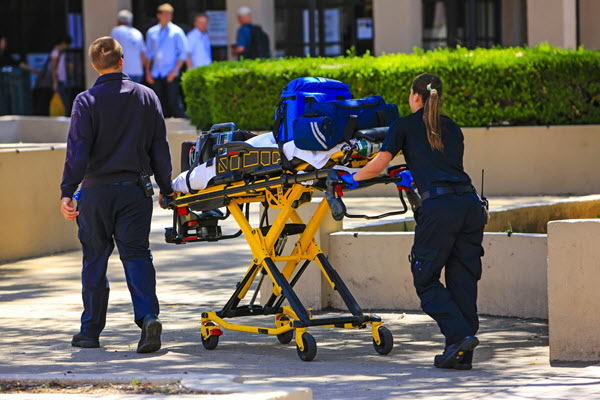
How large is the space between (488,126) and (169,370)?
8412 millimetres

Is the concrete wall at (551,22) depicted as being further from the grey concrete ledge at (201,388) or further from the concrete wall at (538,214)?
the grey concrete ledge at (201,388)

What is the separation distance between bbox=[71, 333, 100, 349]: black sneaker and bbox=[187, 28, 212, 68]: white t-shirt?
1188cm

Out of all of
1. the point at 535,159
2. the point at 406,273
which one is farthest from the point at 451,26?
the point at 406,273

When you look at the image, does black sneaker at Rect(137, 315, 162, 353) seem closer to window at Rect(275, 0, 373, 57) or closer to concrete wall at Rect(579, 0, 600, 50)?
window at Rect(275, 0, 373, 57)

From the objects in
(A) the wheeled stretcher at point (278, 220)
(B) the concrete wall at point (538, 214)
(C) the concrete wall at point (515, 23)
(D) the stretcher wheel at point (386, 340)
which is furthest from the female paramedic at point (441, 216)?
(C) the concrete wall at point (515, 23)

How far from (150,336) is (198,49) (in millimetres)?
12287

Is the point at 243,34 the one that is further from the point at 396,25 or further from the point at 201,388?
the point at 201,388

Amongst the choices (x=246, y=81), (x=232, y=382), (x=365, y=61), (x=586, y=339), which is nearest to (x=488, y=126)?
(x=365, y=61)

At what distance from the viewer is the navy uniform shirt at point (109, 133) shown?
23.1 ft

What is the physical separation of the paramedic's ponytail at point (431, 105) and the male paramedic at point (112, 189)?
1743 mm

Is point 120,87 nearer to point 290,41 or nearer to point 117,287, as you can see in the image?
point 117,287

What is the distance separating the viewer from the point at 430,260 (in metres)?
6.58

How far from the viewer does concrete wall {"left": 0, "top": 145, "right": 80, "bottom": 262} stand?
35.8 ft

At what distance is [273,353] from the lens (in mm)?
7172
